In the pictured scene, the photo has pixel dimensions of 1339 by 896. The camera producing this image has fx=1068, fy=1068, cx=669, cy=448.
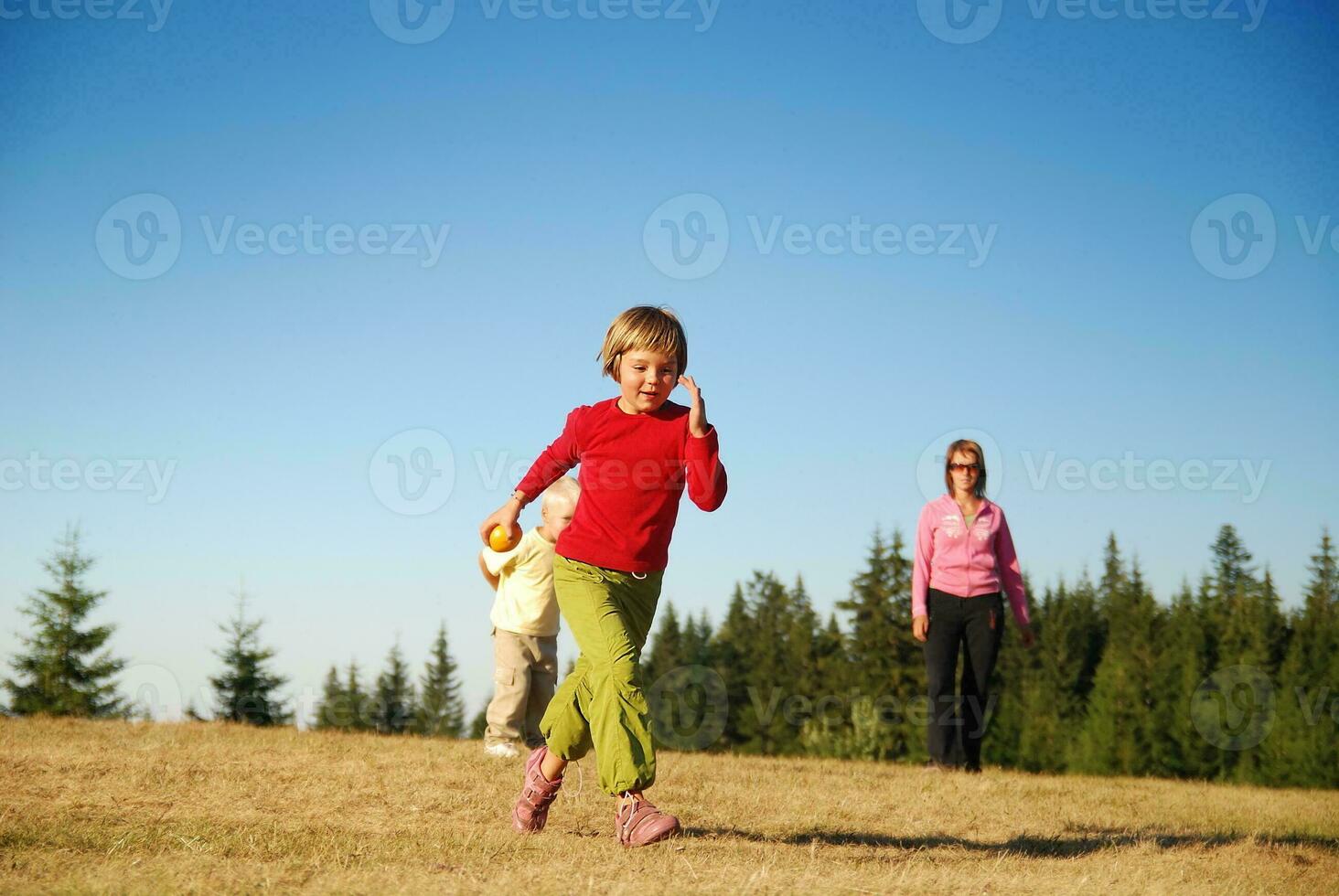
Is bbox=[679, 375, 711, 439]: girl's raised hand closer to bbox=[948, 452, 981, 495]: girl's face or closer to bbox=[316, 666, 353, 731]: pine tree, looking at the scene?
bbox=[948, 452, 981, 495]: girl's face

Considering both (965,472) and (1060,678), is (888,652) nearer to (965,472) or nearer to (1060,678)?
(1060,678)

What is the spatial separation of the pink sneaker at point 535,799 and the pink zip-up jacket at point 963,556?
16.5 ft

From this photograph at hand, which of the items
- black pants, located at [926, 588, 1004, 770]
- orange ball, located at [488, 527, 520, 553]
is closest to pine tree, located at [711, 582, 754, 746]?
black pants, located at [926, 588, 1004, 770]

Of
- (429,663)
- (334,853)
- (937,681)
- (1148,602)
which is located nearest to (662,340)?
(334,853)

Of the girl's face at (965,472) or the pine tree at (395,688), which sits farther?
the pine tree at (395,688)

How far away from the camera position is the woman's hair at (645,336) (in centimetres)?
521

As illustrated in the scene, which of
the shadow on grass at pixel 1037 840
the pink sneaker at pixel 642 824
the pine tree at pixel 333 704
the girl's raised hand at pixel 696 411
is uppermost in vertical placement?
the girl's raised hand at pixel 696 411

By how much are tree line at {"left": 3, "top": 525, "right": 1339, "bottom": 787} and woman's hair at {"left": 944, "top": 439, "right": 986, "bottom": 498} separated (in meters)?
28.0

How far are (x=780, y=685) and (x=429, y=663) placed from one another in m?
36.8

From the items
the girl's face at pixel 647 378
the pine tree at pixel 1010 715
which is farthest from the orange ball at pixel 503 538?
the pine tree at pixel 1010 715

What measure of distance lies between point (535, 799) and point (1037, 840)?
10.2ft

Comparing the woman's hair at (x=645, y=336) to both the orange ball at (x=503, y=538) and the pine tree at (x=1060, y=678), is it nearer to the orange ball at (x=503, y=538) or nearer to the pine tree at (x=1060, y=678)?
the orange ball at (x=503, y=538)

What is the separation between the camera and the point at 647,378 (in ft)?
17.1

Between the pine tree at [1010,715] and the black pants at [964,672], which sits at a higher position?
the black pants at [964,672]
